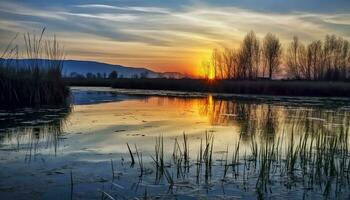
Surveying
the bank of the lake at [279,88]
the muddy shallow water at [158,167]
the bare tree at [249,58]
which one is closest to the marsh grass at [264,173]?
the muddy shallow water at [158,167]

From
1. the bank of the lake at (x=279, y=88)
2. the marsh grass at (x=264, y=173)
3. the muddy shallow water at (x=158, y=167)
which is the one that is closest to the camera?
the muddy shallow water at (x=158, y=167)

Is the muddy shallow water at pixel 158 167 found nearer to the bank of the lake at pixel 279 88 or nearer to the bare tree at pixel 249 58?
the bank of the lake at pixel 279 88

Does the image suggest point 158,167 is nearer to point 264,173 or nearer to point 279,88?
point 264,173

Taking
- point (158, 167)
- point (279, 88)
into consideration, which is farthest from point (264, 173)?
point (279, 88)

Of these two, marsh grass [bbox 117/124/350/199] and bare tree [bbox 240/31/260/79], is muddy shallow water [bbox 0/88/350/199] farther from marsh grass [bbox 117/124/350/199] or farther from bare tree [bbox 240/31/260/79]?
bare tree [bbox 240/31/260/79]

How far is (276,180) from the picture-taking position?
5.62m

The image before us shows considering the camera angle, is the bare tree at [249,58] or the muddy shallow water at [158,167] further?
the bare tree at [249,58]

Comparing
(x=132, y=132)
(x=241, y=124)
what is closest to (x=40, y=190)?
(x=132, y=132)

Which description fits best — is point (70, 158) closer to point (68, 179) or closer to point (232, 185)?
point (68, 179)

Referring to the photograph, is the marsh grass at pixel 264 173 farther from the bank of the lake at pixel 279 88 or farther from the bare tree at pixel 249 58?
the bare tree at pixel 249 58

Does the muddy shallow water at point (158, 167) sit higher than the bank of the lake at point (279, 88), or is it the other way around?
the bank of the lake at point (279, 88)

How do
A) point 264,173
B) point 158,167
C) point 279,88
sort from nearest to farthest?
point 264,173 → point 158,167 → point 279,88

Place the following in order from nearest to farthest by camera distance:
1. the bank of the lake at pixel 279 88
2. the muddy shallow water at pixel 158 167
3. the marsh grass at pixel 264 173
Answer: the muddy shallow water at pixel 158 167 < the marsh grass at pixel 264 173 < the bank of the lake at pixel 279 88

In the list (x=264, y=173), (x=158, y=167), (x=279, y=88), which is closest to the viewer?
(x=264, y=173)
